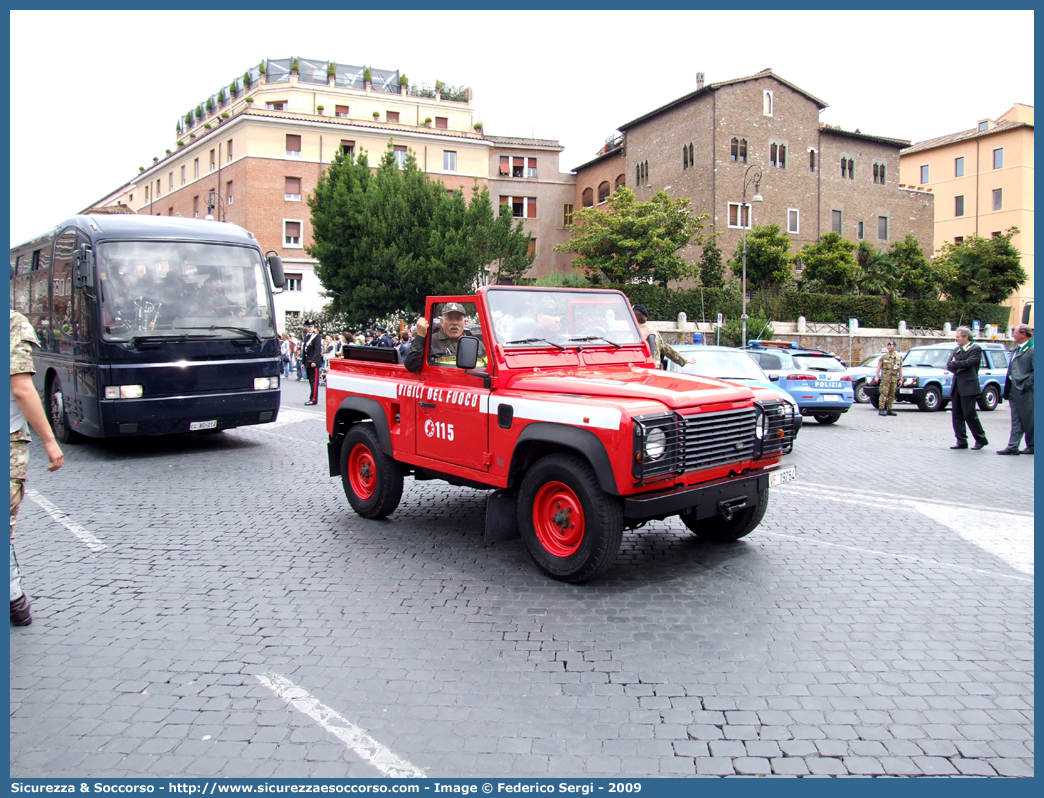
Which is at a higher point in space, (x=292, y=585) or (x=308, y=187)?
(x=308, y=187)

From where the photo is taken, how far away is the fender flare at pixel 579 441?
4.82 m

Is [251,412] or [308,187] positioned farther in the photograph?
[308,187]

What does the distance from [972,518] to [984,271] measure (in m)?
57.5

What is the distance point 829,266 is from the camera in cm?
4928

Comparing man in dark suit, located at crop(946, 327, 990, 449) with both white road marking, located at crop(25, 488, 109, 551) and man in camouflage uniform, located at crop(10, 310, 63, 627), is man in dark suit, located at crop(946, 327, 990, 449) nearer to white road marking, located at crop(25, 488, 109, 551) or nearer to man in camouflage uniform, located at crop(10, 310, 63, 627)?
white road marking, located at crop(25, 488, 109, 551)

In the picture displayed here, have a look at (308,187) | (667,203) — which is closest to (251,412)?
(667,203)

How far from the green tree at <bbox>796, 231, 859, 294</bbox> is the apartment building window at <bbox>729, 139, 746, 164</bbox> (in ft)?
25.4

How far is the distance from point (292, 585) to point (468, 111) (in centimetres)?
6647

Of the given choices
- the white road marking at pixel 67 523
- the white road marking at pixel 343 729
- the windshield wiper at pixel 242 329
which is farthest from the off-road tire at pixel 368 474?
the windshield wiper at pixel 242 329

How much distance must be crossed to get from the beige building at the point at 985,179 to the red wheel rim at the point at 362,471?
68160 mm

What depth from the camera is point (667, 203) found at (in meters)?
46.7

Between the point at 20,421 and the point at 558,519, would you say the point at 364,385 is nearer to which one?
the point at 558,519

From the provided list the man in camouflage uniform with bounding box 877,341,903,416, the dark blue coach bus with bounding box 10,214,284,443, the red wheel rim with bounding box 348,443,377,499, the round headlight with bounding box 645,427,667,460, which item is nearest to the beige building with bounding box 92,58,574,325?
the man in camouflage uniform with bounding box 877,341,903,416
